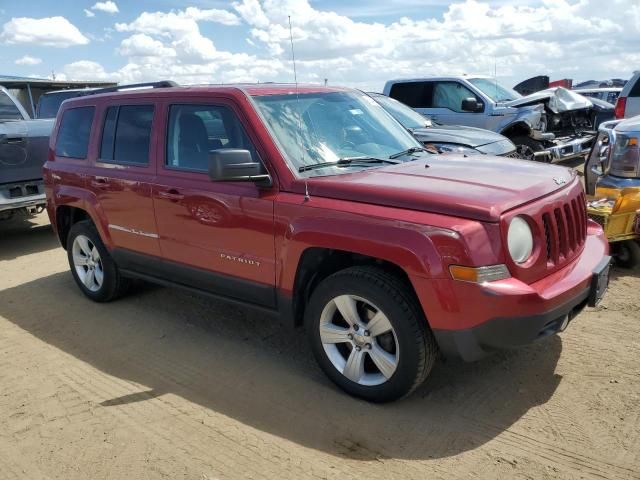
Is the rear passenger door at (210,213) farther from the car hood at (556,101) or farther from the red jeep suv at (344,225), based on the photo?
the car hood at (556,101)

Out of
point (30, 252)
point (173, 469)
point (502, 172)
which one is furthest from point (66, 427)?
point (30, 252)

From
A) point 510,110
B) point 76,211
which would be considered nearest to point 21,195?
point 76,211

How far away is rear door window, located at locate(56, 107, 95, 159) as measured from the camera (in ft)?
16.8

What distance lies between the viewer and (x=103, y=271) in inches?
206

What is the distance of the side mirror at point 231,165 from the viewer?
133 inches

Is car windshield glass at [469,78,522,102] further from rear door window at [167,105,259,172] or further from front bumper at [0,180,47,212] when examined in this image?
rear door window at [167,105,259,172]

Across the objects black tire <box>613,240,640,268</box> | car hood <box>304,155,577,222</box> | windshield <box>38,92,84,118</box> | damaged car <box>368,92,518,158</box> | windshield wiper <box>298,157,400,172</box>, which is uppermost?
windshield <box>38,92,84,118</box>

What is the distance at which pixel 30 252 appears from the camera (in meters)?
7.59

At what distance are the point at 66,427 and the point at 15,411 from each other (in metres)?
0.46

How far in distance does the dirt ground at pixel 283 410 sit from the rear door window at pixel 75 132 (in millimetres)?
1638

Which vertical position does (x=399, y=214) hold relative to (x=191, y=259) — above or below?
above

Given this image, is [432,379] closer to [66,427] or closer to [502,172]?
[502,172]

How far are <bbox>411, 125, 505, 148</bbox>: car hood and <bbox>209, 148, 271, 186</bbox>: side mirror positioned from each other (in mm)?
4952

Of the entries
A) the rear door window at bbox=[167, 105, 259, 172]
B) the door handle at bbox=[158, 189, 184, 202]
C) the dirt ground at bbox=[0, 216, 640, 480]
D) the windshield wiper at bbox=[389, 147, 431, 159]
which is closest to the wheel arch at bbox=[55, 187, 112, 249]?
the dirt ground at bbox=[0, 216, 640, 480]
